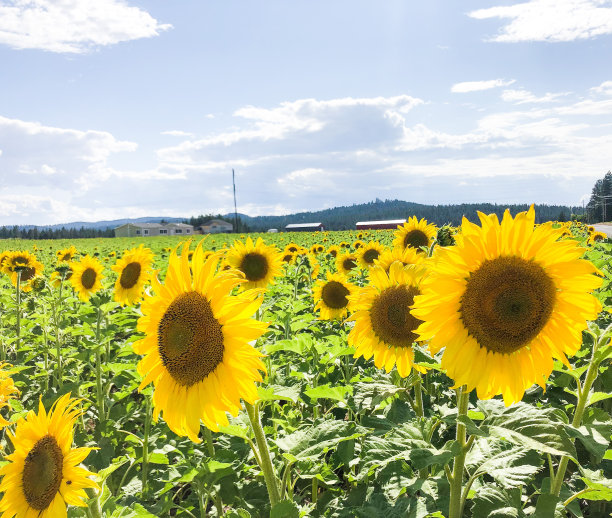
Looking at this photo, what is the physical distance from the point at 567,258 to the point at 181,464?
2628mm

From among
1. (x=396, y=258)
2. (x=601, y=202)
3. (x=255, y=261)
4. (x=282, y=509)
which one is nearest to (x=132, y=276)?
(x=255, y=261)

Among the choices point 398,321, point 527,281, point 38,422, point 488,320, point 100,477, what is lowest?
point 100,477

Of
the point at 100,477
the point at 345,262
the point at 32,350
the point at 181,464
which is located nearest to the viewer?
the point at 100,477

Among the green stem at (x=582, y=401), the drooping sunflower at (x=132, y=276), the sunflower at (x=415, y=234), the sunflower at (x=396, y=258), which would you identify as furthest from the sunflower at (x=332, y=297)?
the green stem at (x=582, y=401)

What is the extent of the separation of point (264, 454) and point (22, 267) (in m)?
7.38

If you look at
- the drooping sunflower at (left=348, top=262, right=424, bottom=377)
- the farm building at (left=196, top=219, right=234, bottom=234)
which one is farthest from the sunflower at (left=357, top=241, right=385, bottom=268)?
the farm building at (left=196, top=219, right=234, bottom=234)

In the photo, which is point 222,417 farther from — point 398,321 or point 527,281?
point 527,281

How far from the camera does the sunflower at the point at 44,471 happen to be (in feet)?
6.57

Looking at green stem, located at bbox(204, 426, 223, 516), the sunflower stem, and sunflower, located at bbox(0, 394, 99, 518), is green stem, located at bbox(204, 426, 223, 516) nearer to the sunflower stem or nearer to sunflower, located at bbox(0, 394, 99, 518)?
sunflower, located at bbox(0, 394, 99, 518)

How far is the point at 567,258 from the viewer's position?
1782mm

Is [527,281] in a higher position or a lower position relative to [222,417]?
higher

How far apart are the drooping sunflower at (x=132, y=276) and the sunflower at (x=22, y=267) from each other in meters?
3.36

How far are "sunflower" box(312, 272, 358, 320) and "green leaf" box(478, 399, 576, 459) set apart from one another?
12.2 feet

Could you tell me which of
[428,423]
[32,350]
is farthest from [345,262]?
[428,423]
